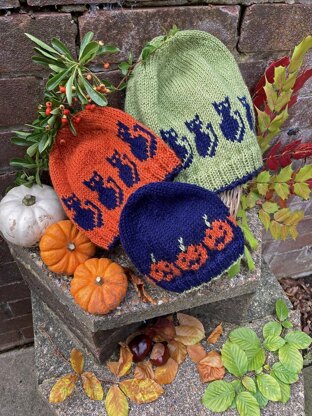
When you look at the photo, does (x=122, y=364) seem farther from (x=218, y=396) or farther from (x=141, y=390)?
(x=218, y=396)

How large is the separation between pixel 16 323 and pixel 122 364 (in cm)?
85

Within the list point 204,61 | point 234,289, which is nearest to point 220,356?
point 234,289

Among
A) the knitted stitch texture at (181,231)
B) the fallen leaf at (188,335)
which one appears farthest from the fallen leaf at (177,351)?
the knitted stitch texture at (181,231)

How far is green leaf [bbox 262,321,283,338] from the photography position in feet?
4.63

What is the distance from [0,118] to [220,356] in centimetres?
104

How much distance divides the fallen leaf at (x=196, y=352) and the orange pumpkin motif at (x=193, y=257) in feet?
1.77

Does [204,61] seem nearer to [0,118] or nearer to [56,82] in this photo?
[56,82]

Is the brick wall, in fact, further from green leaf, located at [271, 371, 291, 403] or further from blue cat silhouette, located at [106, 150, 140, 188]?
green leaf, located at [271, 371, 291, 403]

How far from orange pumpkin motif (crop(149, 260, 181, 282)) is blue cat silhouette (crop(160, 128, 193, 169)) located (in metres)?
0.27

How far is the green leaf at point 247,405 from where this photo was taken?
1205 millimetres

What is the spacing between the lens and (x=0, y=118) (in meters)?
1.11

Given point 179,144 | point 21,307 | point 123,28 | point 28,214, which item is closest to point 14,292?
point 21,307

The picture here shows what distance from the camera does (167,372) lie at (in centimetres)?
128

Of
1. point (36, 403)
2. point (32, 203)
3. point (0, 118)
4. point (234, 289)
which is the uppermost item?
point (0, 118)
